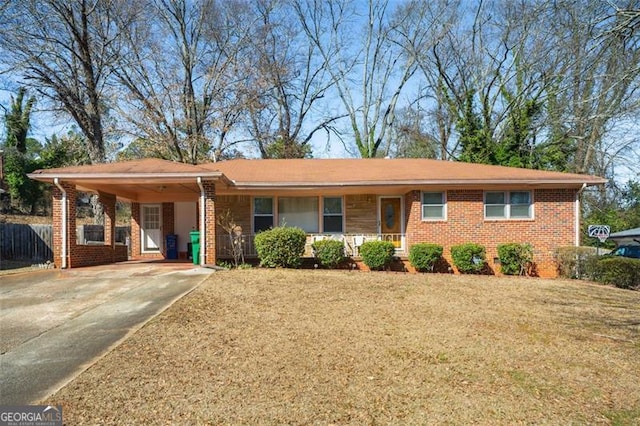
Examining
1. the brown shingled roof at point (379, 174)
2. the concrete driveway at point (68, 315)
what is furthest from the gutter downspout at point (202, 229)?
the brown shingled roof at point (379, 174)

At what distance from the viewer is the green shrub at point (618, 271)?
11023 millimetres

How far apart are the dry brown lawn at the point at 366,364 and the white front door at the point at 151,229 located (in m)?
8.31

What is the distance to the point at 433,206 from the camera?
539 inches

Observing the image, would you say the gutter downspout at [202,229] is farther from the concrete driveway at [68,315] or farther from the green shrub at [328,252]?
the green shrub at [328,252]

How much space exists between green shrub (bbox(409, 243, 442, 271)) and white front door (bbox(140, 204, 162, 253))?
941 cm

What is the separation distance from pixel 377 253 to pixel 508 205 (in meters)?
4.66

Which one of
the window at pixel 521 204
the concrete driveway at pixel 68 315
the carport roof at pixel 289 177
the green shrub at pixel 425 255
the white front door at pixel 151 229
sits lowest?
the concrete driveway at pixel 68 315

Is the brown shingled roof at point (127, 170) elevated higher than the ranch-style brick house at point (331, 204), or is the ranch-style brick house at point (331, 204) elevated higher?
the brown shingled roof at point (127, 170)

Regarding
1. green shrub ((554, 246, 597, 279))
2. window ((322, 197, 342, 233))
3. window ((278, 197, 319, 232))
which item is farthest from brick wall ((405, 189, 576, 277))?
window ((278, 197, 319, 232))

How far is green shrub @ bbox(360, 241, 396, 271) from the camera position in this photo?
1292 cm

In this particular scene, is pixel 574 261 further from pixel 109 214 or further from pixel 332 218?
pixel 109 214

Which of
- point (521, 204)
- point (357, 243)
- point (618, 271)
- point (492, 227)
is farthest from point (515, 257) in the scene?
point (357, 243)

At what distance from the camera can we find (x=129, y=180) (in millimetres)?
11680

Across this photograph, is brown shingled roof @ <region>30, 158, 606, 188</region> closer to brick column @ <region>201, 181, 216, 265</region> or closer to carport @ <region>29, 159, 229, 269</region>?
carport @ <region>29, 159, 229, 269</region>
